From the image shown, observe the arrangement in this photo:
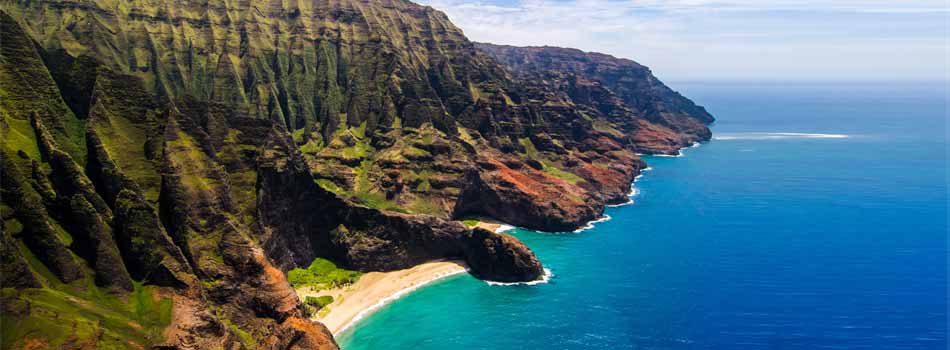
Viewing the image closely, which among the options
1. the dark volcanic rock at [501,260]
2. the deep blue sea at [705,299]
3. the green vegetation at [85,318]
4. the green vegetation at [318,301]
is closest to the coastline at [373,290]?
the green vegetation at [318,301]

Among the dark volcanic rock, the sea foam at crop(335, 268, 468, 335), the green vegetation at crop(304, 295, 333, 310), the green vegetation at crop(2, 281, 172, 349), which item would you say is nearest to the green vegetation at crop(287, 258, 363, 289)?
the green vegetation at crop(304, 295, 333, 310)

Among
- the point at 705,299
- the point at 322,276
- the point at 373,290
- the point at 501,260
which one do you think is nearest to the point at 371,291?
the point at 373,290

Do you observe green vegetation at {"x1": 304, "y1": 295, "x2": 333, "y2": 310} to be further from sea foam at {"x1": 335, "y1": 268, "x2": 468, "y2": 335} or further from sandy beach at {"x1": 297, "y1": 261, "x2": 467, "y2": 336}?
sea foam at {"x1": 335, "y1": 268, "x2": 468, "y2": 335}

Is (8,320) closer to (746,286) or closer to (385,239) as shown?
(385,239)

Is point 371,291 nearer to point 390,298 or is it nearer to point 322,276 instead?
point 390,298

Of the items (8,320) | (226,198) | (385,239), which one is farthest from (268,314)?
(385,239)

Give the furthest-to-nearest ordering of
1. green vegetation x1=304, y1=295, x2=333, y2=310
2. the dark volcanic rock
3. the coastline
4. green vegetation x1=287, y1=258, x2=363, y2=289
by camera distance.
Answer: the dark volcanic rock, green vegetation x1=287, y1=258, x2=363, y2=289, green vegetation x1=304, y1=295, x2=333, y2=310, the coastline
